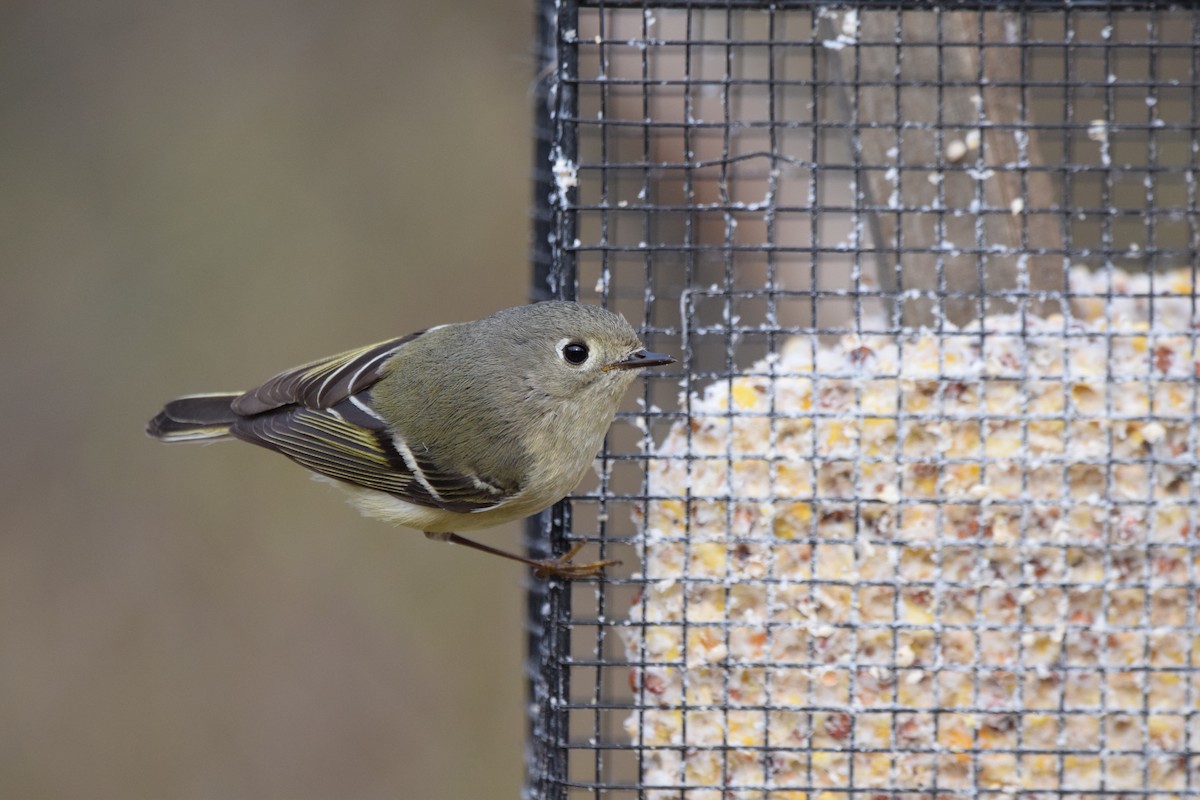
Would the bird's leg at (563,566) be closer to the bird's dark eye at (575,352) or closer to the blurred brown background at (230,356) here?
the bird's dark eye at (575,352)

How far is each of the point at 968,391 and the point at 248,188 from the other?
3412 millimetres

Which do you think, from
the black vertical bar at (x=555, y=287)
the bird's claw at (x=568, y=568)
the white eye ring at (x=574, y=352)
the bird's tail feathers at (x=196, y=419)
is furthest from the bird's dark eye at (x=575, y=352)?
the bird's tail feathers at (x=196, y=419)

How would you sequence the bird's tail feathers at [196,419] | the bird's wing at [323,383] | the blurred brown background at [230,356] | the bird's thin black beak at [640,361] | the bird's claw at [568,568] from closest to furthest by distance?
the bird's thin black beak at [640,361], the bird's claw at [568,568], the bird's wing at [323,383], the bird's tail feathers at [196,419], the blurred brown background at [230,356]

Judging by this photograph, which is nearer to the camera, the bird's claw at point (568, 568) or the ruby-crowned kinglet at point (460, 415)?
the ruby-crowned kinglet at point (460, 415)

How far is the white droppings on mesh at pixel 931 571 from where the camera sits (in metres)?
2.97

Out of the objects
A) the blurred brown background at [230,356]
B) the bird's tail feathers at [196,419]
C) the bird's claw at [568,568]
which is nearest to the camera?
the bird's claw at [568,568]

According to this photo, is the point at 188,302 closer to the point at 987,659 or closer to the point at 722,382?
the point at 722,382

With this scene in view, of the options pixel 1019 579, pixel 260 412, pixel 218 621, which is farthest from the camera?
pixel 218 621

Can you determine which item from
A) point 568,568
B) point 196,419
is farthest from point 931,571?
point 196,419

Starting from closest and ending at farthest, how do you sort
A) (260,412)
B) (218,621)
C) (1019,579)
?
(1019,579) < (260,412) < (218,621)

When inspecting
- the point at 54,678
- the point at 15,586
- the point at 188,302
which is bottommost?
the point at 54,678

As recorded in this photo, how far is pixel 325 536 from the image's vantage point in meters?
5.32

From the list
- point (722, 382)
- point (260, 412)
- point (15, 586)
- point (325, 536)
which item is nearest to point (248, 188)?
point (325, 536)

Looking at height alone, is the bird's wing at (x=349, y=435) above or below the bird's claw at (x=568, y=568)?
above
